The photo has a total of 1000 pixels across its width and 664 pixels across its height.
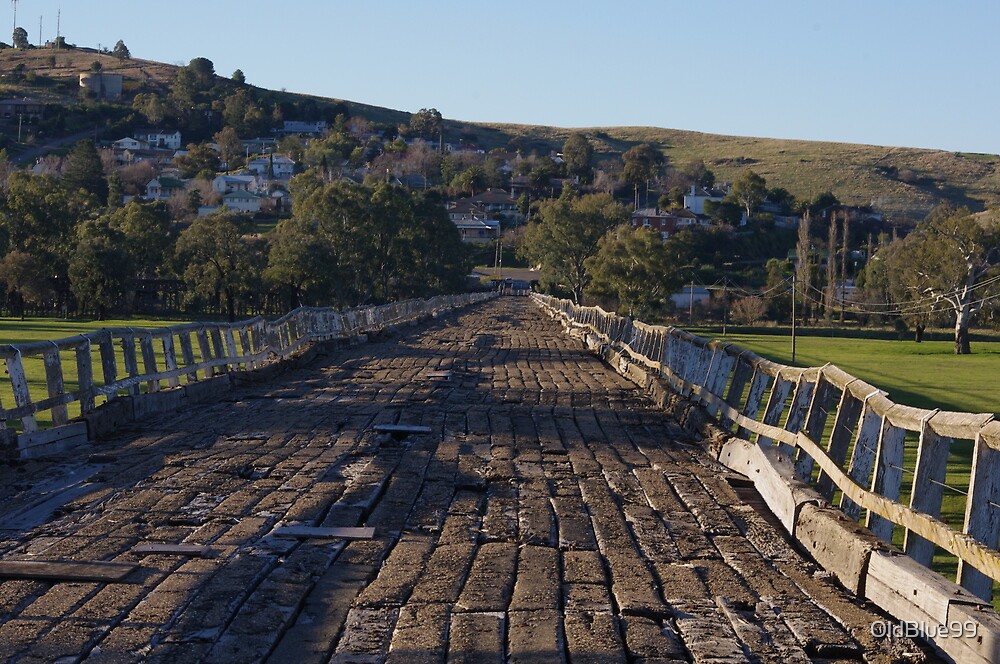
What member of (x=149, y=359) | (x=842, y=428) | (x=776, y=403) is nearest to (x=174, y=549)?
(x=842, y=428)

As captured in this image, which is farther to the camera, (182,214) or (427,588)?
(182,214)

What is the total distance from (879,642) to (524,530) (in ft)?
9.23

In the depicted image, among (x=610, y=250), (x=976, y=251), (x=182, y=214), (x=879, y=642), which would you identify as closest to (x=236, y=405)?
(x=879, y=642)

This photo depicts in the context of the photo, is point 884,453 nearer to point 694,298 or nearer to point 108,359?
point 108,359

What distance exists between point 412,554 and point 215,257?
66.8 metres

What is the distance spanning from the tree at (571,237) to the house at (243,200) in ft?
230

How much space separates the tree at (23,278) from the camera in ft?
229

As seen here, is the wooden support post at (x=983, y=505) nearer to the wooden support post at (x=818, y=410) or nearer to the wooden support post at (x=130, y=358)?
the wooden support post at (x=818, y=410)

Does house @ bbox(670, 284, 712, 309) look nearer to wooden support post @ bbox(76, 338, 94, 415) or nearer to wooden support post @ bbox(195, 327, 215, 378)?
wooden support post @ bbox(195, 327, 215, 378)

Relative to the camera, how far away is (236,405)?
16734 mm

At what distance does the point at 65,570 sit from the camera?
21.9 feet

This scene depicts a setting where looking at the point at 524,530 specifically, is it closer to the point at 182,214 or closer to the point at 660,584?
the point at 660,584

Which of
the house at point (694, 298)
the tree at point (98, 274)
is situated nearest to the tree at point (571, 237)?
the house at point (694, 298)

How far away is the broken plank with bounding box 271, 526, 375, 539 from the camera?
773cm
